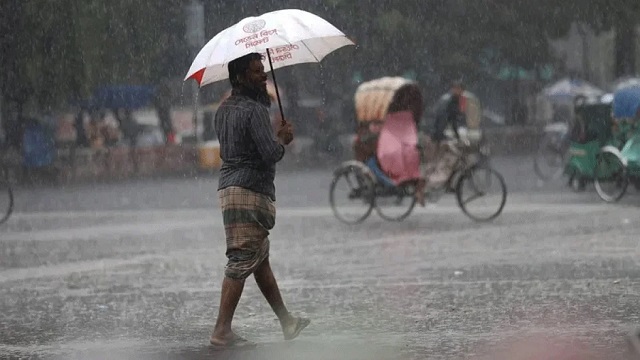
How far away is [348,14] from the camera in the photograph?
39.8 metres

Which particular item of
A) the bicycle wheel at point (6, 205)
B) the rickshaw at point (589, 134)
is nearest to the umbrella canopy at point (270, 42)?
the bicycle wheel at point (6, 205)

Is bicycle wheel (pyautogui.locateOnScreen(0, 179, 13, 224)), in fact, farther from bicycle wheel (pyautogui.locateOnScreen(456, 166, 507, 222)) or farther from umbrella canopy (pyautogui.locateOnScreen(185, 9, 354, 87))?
umbrella canopy (pyautogui.locateOnScreen(185, 9, 354, 87))

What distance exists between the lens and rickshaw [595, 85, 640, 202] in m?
20.7

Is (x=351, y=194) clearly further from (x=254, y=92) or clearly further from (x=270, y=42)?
(x=270, y=42)

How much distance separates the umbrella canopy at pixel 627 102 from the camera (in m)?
21.6

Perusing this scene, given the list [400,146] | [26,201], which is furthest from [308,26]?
[26,201]

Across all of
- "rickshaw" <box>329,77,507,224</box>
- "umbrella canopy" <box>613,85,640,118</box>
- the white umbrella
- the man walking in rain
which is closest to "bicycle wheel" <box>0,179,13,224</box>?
"rickshaw" <box>329,77,507,224</box>

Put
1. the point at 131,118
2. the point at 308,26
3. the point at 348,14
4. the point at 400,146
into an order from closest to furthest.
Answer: the point at 308,26 → the point at 400,146 → the point at 348,14 → the point at 131,118

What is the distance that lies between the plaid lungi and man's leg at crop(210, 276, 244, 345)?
61 mm

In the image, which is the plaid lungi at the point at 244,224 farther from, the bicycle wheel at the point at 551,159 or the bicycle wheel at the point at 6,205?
the bicycle wheel at the point at 551,159

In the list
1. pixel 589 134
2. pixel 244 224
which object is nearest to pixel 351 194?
pixel 589 134

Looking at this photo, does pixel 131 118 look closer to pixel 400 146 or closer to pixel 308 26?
pixel 400 146

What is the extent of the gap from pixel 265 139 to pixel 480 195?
33.5 feet

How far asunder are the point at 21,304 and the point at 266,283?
3030 mm
